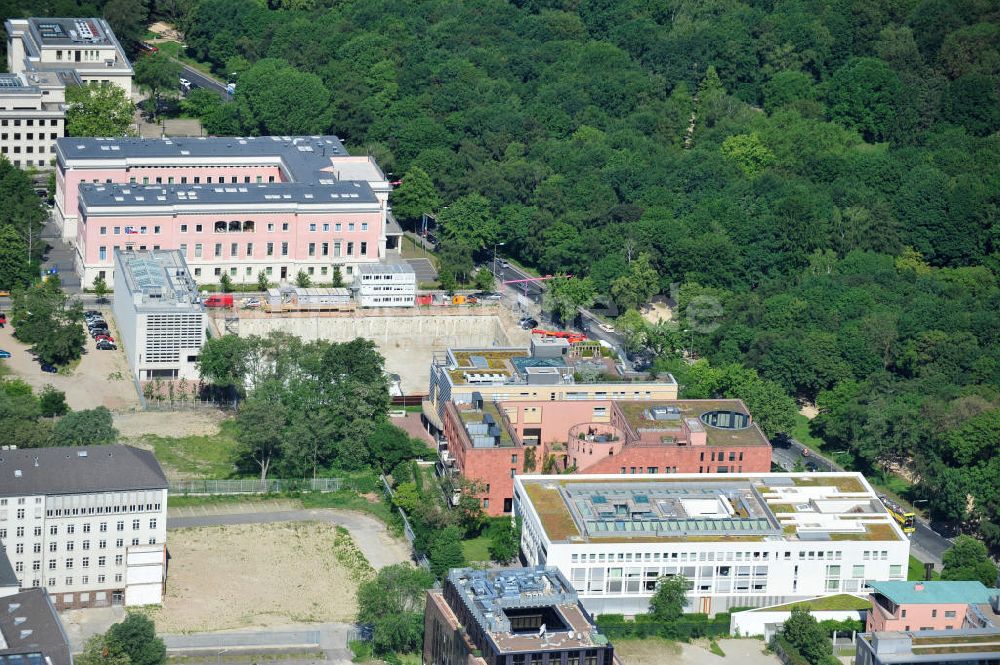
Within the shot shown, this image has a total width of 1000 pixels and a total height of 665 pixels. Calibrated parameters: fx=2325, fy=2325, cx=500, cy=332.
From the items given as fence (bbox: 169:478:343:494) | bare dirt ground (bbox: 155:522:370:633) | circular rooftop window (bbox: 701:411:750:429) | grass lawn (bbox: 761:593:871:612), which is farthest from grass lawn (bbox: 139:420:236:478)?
grass lawn (bbox: 761:593:871:612)

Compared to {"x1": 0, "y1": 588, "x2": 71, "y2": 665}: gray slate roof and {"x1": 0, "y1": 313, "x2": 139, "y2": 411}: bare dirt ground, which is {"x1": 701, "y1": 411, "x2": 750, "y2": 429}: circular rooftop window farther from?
{"x1": 0, "y1": 588, "x2": 71, "y2": 665}: gray slate roof

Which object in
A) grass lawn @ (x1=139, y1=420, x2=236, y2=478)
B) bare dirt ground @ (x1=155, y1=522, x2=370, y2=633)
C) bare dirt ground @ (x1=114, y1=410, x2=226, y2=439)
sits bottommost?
bare dirt ground @ (x1=155, y1=522, x2=370, y2=633)

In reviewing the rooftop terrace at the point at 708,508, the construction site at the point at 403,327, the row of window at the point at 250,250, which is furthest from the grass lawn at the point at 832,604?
the row of window at the point at 250,250

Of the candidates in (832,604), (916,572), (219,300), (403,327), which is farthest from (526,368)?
(219,300)

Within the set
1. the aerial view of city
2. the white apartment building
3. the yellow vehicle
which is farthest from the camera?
the yellow vehicle

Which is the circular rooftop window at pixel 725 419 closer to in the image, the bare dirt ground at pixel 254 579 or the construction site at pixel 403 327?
the bare dirt ground at pixel 254 579
